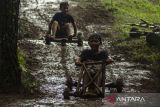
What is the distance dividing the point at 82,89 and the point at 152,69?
12.8 feet

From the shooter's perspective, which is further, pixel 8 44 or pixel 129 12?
pixel 129 12

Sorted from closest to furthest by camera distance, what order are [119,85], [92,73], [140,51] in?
[92,73] < [119,85] < [140,51]

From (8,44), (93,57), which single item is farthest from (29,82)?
(93,57)

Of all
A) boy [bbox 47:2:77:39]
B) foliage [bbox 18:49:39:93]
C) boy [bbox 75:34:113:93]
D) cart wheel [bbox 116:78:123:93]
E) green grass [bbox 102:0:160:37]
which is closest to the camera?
boy [bbox 75:34:113:93]

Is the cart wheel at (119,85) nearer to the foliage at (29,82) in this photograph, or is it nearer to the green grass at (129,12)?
the foliage at (29,82)

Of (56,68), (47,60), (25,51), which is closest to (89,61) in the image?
(56,68)

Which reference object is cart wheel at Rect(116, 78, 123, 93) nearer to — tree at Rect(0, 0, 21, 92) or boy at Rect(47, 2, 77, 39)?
tree at Rect(0, 0, 21, 92)

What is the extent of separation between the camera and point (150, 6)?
976 inches

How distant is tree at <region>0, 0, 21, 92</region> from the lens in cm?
1054

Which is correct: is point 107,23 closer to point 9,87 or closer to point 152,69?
point 152,69

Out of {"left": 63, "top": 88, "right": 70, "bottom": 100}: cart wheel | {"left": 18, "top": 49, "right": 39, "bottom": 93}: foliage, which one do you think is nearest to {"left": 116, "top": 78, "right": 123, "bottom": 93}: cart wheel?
{"left": 63, "top": 88, "right": 70, "bottom": 100}: cart wheel

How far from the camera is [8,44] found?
34.8 ft

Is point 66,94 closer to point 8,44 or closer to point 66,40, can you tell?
point 8,44

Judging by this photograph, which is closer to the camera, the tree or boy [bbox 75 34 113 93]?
boy [bbox 75 34 113 93]
